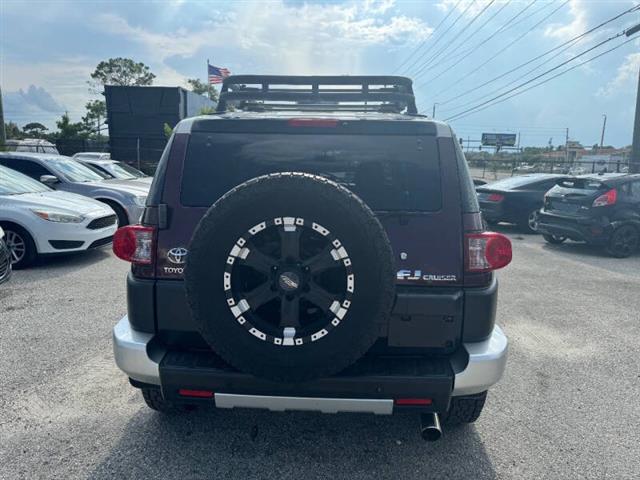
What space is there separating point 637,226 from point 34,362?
9978mm

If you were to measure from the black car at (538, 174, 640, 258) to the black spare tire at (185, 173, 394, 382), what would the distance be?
841 cm

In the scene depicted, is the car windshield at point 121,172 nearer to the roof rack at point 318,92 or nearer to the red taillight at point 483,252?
the roof rack at point 318,92

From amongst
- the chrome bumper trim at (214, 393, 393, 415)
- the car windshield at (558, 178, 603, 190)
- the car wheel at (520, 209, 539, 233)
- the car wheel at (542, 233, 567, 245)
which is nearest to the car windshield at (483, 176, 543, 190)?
the car wheel at (520, 209, 539, 233)

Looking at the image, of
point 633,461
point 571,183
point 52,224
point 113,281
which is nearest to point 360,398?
point 633,461

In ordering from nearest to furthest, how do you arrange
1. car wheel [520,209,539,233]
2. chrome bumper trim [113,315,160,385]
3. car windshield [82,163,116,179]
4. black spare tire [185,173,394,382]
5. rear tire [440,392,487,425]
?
1. black spare tire [185,173,394,382]
2. chrome bumper trim [113,315,160,385]
3. rear tire [440,392,487,425]
4. car windshield [82,163,116,179]
5. car wheel [520,209,539,233]

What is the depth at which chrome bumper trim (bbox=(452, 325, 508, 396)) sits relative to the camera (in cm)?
237

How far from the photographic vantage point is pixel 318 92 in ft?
13.5

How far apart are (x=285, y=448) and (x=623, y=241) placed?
28.9ft

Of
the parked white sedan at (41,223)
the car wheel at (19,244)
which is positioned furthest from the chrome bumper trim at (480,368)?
the car wheel at (19,244)

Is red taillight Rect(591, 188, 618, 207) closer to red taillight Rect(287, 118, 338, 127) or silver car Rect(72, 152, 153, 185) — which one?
red taillight Rect(287, 118, 338, 127)

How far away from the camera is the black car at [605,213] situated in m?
8.99

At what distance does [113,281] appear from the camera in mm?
6406

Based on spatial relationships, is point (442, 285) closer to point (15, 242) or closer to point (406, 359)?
point (406, 359)

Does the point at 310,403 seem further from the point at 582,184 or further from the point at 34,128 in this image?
the point at 34,128
